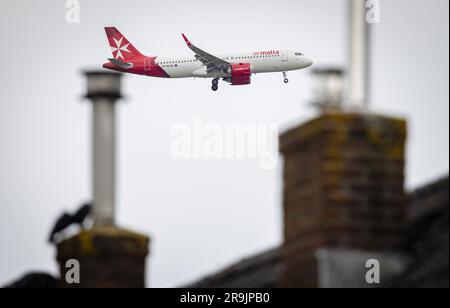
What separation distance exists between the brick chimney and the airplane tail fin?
74.9 feet

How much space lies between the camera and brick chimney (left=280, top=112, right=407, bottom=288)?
19688 mm

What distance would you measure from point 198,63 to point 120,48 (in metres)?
3.41

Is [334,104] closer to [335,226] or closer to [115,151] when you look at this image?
[335,226]

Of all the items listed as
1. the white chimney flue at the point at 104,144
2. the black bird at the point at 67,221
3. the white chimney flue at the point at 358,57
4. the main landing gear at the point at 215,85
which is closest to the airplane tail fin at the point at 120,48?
the black bird at the point at 67,221

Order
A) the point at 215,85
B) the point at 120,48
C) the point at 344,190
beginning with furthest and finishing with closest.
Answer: the point at 120,48 → the point at 215,85 → the point at 344,190

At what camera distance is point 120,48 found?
4544cm

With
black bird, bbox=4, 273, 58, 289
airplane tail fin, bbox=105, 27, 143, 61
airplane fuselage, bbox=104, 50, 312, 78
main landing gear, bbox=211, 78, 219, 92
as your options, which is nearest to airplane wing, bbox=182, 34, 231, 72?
airplane fuselage, bbox=104, 50, 312, 78

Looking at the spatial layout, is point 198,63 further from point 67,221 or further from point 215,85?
point 215,85

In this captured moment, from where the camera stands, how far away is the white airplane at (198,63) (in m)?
34.7

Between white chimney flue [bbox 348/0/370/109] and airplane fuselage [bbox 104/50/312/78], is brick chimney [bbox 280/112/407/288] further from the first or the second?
airplane fuselage [bbox 104/50/312/78]

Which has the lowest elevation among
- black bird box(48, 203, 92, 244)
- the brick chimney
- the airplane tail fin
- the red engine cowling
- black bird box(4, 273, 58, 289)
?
black bird box(4, 273, 58, 289)

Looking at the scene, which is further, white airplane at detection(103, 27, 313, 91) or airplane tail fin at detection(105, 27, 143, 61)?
airplane tail fin at detection(105, 27, 143, 61)

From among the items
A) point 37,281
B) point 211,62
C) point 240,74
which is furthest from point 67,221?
point 211,62
